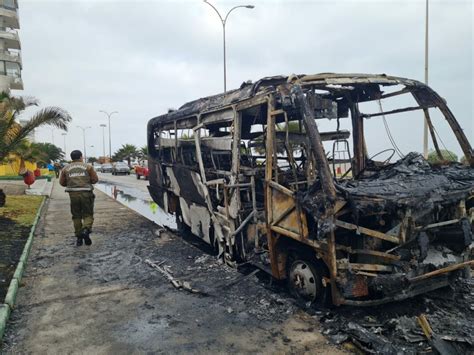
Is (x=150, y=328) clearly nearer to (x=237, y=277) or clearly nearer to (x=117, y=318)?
(x=117, y=318)

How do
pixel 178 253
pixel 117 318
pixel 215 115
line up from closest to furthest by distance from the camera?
pixel 117 318 → pixel 215 115 → pixel 178 253

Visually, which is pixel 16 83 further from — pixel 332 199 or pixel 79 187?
pixel 332 199

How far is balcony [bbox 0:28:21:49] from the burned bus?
4067 cm

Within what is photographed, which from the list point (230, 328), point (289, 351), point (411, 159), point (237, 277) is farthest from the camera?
point (237, 277)

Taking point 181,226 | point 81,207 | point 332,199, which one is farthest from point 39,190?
A: point 332,199

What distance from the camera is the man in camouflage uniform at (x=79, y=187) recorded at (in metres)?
6.56

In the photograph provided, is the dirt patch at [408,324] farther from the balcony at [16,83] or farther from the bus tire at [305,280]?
the balcony at [16,83]

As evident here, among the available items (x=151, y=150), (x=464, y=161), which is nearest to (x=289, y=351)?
(x=464, y=161)

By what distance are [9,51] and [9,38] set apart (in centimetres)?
279

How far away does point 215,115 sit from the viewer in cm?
554

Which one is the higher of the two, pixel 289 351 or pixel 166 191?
pixel 166 191

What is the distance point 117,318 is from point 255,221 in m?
1.93

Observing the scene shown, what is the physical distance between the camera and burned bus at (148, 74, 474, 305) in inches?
133

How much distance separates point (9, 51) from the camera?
40.3m
